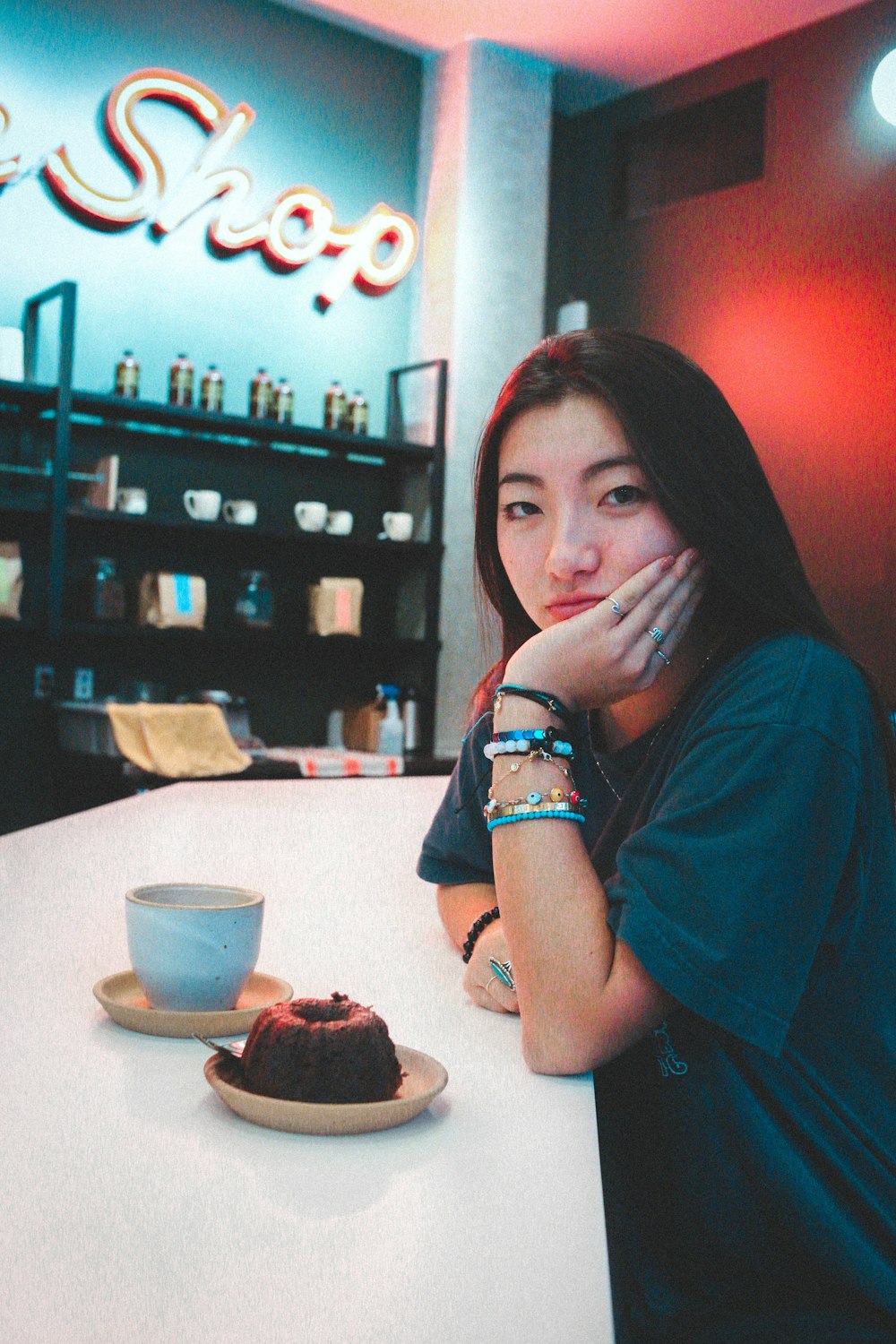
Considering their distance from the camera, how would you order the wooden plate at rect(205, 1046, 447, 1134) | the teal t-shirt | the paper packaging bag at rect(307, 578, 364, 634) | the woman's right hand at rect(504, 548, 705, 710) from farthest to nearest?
the paper packaging bag at rect(307, 578, 364, 634)
the woman's right hand at rect(504, 548, 705, 710)
the teal t-shirt
the wooden plate at rect(205, 1046, 447, 1134)

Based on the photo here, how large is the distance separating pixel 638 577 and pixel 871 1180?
0.49m

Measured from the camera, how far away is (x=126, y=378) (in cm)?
447

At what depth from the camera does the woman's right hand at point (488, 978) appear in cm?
98

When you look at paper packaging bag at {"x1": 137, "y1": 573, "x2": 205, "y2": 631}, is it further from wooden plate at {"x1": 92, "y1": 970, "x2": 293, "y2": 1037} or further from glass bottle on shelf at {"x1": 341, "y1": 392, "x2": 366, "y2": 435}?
wooden plate at {"x1": 92, "y1": 970, "x2": 293, "y2": 1037}

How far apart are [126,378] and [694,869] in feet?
13.2

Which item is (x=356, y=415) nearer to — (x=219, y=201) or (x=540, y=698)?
(x=219, y=201)

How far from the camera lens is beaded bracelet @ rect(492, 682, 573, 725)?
1029 millimetres

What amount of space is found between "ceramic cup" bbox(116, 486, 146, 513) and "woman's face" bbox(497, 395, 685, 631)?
11.4 ft

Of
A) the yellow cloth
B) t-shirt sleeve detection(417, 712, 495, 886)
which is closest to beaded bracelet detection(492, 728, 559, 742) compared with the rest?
t-shirt sleeve detection(417, 712, 495, 886)

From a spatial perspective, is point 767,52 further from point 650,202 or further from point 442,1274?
point 442,1274

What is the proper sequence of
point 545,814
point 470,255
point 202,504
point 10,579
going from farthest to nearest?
point 470,255 → point 202,504 → point 10,579 → point 545,814

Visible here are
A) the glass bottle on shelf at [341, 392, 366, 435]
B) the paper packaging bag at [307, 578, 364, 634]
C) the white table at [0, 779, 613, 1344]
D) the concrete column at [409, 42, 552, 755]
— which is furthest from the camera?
the concrete column at [409, 42, 552, 755]

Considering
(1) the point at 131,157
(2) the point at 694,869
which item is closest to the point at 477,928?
(2) the point at 694,869

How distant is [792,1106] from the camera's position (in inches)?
35.0
